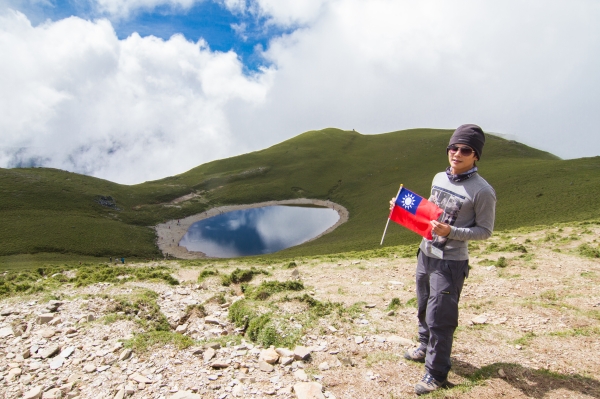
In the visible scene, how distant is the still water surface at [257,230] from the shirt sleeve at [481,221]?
88.9m

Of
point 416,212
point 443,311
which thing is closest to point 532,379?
point 443,311

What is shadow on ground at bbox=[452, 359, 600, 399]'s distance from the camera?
5738mm

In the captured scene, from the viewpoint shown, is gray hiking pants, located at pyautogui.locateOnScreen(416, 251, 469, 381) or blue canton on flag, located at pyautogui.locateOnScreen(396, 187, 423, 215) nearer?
gray hiking pants, located at pyautogui.locateOnScreen(416, 251, 469, 381)

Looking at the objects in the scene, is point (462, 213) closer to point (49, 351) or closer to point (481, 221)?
point (481, 221)

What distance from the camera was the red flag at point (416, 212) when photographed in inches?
243

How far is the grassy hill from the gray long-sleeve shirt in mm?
52763

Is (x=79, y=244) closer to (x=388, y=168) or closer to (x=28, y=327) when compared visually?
(x=28, y=327)

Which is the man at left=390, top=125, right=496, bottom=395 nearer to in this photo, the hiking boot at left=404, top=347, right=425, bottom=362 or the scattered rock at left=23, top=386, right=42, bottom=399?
the hiking boot at left=404, top=347, right=425, bottom=362

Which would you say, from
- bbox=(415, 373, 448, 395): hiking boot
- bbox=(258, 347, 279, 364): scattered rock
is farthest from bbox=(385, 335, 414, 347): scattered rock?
bbox=(258, 347, 279, 364): scattered rock

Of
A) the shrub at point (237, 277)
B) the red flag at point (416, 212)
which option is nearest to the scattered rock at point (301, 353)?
the red flag at point (416, 212)

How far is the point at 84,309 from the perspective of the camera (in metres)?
10.9

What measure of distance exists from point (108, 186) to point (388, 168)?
119032 millimetres

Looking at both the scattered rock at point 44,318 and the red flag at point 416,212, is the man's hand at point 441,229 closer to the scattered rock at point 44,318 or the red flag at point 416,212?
the red flag at point 416,212

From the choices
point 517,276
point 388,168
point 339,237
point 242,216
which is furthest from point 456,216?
point 388,168
